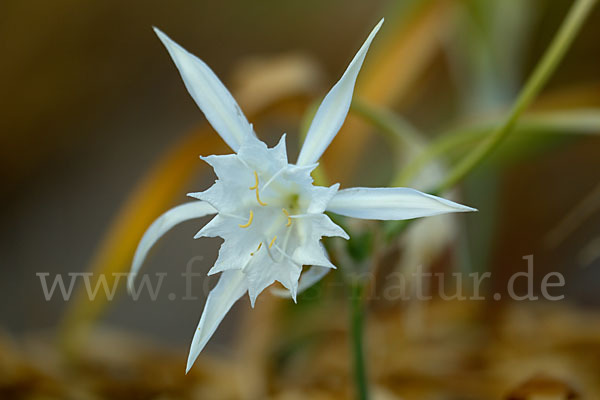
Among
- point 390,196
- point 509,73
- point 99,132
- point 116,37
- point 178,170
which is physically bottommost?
point 390,196

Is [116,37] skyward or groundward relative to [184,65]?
skyward

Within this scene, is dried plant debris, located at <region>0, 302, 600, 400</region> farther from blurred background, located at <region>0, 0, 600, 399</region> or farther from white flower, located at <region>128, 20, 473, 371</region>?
white flower, located at <region>128, 20, 473, 371</region>

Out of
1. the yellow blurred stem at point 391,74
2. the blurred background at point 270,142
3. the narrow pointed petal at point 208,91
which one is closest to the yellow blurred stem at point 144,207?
the blurred background at point 270,142

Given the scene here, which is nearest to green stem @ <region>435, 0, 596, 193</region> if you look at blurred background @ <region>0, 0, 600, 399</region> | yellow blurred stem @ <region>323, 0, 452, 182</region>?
blurred background @ <region>0, 0, 600, 399</region>

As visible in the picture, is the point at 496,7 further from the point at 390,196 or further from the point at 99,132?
the point at 99,132

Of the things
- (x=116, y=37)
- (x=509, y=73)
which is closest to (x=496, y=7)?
(x=509, y=73)

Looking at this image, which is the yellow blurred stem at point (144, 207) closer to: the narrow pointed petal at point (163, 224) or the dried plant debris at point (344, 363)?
the dried plant debris at point (344, 363)
